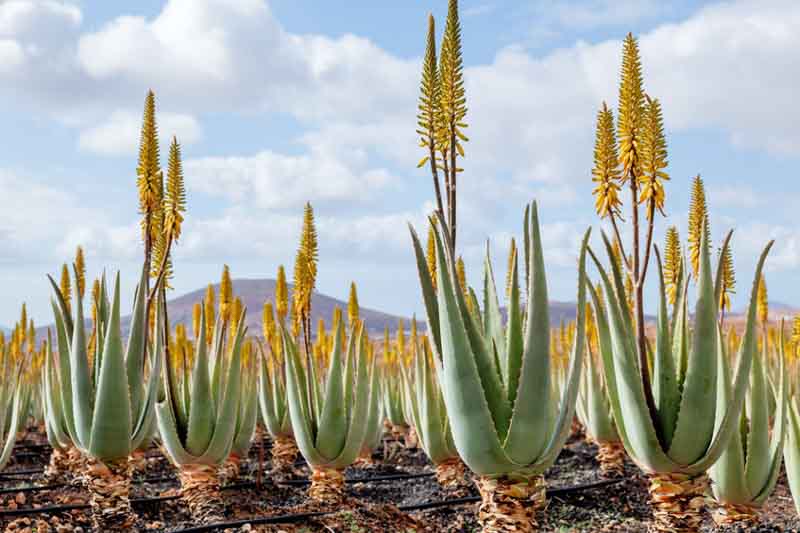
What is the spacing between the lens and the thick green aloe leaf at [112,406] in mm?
4703

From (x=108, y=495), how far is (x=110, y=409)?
0.56 meters

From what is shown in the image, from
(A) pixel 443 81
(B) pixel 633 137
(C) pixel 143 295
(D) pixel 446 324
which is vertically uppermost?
(A) pixel 443 81

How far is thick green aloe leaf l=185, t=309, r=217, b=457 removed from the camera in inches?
220

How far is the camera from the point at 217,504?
5.62m

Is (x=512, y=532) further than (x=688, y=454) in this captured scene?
No

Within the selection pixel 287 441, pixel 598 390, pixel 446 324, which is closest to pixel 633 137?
pixel 446 324

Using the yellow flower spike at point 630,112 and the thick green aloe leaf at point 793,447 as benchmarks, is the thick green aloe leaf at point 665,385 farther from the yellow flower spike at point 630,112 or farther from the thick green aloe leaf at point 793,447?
the thick green aloe leaf at point 793,447

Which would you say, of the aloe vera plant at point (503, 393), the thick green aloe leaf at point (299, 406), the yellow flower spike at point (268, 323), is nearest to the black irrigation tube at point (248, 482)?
the thick green aloe leaf at point (299, 406)

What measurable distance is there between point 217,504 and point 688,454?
3.64 metres

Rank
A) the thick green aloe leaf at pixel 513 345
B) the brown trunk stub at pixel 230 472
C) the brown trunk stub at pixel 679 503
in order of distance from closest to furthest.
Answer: the thick green aloe leaf at pixel 513 345
the brown trunk stub at pixel 679 503
the brown trunk stub at pixel 230 472

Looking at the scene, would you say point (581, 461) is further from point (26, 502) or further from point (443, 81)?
point (443, 81)

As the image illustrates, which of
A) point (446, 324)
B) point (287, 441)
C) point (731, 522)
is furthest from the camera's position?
point (287, 441)

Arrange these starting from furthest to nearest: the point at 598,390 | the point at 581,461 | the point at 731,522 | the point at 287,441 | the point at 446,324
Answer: the point at 581,461, the point at 287,441, the point at 598,390, the point at 731,522, the point at 446,324

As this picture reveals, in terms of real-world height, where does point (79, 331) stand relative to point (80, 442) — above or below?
above
